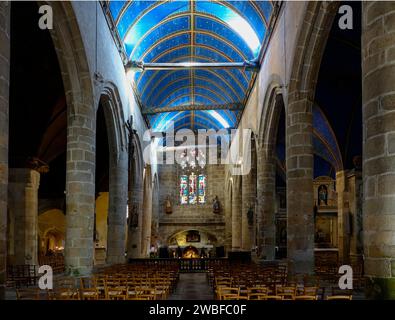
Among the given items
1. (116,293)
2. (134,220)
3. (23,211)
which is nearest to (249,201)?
(134,220)

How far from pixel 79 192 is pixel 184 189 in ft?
92.4

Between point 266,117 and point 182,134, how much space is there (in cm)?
2206

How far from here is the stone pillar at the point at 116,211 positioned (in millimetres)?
19703

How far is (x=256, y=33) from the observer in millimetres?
20000

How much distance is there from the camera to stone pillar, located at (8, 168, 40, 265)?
17.5 metres

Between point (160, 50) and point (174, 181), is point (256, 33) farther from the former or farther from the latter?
point (174, 181)

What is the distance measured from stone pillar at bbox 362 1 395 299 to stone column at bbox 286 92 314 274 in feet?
20.3

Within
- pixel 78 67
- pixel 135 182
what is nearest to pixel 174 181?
pixel 135 182

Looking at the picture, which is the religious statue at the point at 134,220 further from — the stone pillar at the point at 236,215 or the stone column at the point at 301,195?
the stone column at the point at 301,195

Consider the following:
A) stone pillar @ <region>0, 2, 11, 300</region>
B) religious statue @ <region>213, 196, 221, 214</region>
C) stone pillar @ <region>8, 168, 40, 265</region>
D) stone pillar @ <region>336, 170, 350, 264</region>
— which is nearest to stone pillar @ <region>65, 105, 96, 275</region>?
stone pillar @ <region>8, 168, 40, 265</region>

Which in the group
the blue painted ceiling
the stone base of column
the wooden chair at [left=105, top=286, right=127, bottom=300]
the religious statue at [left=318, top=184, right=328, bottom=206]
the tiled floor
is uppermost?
the blue painted ceiling

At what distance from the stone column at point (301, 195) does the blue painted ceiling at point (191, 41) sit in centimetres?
582

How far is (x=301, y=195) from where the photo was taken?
43.5 ft

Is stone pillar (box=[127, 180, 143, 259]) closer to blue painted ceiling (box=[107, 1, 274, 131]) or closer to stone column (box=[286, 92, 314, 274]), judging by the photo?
blue painted ceiling (box=[107, 1, 274, 131])
